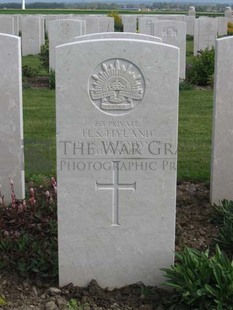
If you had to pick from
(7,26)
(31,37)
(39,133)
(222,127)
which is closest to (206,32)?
(31,37)

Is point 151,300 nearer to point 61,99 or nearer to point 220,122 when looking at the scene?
point 61,99

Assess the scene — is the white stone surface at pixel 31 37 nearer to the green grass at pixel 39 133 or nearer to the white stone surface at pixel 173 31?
the white stone surface at pixel 173 31

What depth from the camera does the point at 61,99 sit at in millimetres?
4156

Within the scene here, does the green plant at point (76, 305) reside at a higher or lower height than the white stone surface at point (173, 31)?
lower

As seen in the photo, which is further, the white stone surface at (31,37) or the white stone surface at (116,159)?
the white stone surface at (31,37)

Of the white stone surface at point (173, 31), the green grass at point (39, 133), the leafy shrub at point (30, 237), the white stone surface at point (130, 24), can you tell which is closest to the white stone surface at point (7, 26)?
the white stone surface at point (130, 24)

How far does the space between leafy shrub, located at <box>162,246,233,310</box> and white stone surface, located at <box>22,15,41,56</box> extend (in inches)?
659

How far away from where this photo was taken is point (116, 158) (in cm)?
427

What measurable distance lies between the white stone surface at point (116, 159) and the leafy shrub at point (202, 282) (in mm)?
269

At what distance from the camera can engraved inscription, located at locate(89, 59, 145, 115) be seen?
4152 mm

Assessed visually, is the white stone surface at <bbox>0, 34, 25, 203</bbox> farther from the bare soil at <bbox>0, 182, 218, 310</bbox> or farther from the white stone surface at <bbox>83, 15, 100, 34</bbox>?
the white stone surface at <bbox>83, 15, 100, 34</bbox>

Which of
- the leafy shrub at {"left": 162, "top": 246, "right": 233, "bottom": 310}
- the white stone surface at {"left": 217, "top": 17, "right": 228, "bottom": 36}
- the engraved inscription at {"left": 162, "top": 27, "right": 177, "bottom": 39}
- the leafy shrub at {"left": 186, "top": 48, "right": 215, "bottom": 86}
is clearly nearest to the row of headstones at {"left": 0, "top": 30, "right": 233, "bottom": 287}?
the leafy shrub at {"left": 162, "top": 246, "right": 233, "bottom": 310}

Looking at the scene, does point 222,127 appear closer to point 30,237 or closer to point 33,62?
point 30,237

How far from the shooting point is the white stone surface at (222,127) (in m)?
5.73
